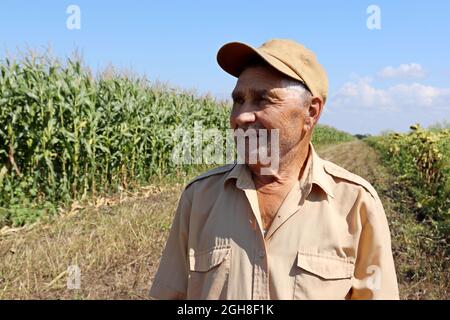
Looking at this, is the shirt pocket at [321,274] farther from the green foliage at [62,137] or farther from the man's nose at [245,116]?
the green foliage at [62,137]

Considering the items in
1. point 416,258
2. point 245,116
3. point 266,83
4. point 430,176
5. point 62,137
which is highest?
point 266,83

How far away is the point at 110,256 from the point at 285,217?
380cm

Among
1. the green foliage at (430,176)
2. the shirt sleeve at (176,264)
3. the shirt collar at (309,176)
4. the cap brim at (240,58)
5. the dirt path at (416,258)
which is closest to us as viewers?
the cap brim at (240,58)

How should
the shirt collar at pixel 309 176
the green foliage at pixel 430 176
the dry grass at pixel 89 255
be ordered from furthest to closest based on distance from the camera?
the green foliage at pixel 430 176 → the dry grass at pixel 89 255 → the shirt collar at pixel 309 176

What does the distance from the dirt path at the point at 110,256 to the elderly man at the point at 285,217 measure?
2.71 meters

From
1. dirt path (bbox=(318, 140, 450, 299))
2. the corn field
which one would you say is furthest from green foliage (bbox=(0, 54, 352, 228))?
dirt path (bbox=(318, 140, 450, 299))

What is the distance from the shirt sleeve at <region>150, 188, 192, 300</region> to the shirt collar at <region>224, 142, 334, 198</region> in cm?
21

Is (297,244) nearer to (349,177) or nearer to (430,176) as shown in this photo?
A: (349,177)

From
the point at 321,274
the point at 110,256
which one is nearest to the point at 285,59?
the point at 321,274

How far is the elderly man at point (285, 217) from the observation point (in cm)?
167

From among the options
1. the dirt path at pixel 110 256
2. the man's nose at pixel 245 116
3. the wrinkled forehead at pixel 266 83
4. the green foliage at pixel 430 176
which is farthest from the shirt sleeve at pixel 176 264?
the green foliage at pixel 430 176

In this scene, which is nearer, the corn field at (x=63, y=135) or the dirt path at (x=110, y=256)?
the dirt path at (x=110, y=256)

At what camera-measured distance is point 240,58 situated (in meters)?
1.78

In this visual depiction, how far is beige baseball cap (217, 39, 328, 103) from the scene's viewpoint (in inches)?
65.4
